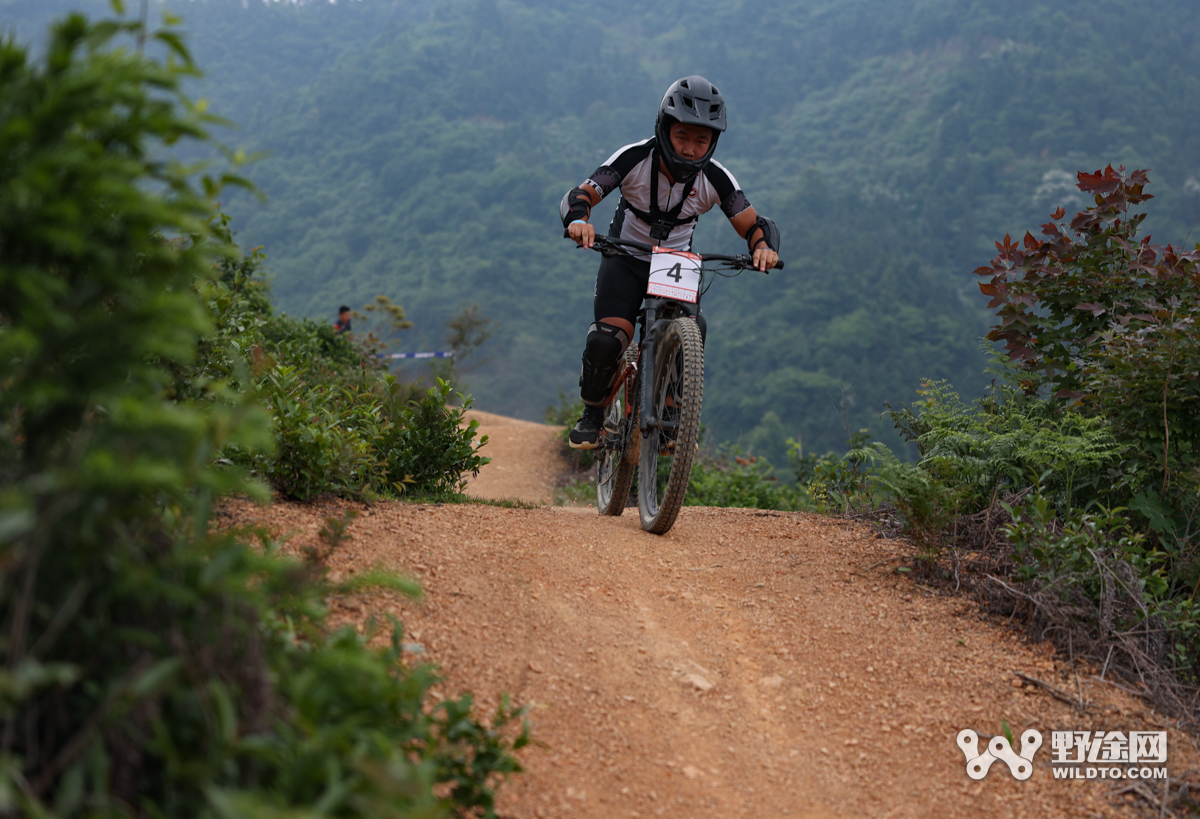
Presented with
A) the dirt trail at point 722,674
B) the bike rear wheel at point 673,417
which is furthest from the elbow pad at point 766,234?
the dirt trail at point 722,674

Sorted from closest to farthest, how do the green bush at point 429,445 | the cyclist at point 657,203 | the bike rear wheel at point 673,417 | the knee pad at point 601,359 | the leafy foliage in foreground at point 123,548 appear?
the leafy foliage in foreground at point 123,548
the bike rear wheel at point 673,417
the cyclist at point 657,203
the green bush at point 429,445
the knee pad at point 601,359

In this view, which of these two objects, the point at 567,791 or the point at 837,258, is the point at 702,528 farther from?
the point at 837,258

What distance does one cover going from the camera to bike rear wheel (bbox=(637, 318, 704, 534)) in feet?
14.8

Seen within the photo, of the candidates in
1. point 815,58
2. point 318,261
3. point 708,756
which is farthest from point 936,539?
point 815,58

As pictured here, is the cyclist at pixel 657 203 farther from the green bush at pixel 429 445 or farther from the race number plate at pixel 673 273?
the green bush at pixel 429 445

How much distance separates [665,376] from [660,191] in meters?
1.27

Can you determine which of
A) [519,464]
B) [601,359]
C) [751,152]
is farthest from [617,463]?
[751,152]

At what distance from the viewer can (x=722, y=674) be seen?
3.13 metres

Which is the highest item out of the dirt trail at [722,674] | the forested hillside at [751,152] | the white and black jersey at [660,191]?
the forested hillside at [751,152]

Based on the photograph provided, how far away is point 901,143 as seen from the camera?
95.4 m

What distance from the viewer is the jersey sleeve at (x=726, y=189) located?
5.39 meters

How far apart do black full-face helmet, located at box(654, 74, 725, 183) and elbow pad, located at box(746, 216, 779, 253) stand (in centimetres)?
52

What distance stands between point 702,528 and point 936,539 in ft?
5.07

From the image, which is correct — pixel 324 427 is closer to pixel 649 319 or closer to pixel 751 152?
pixel 649 319
